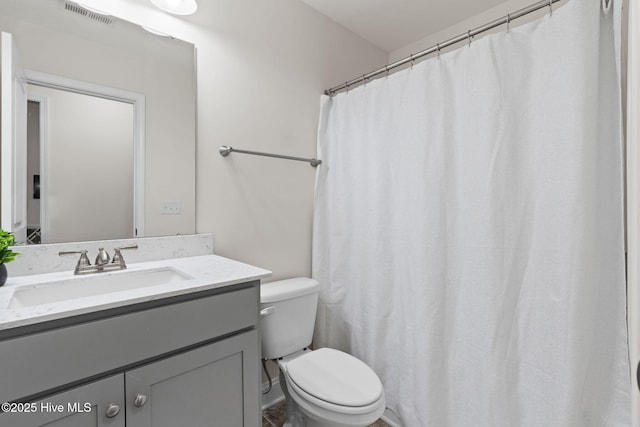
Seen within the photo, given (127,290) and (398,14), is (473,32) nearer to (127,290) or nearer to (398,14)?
(398,14)

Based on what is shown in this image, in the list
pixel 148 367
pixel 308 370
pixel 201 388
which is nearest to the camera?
pixel 148 367

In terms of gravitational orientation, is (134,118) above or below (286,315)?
above

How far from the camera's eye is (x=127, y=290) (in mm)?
1057

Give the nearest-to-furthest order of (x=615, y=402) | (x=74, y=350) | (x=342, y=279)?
1. (x=74, y=350)
2. (x=615, y=402)
3. (x=342, y=279)

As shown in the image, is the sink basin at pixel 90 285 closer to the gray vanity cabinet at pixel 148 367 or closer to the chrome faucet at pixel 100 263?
the chrome faucet at pixel 100 263

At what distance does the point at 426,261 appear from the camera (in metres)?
1.44

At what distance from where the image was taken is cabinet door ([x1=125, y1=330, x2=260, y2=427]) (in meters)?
0.86

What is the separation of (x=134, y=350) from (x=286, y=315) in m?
0.80

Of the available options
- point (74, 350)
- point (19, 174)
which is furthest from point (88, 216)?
point (74, 350)

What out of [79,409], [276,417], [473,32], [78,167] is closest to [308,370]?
[276,417]

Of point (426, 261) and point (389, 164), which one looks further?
point (389, 164)

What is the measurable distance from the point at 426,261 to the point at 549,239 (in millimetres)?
489

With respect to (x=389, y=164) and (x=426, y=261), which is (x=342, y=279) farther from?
(x=389, y=164)

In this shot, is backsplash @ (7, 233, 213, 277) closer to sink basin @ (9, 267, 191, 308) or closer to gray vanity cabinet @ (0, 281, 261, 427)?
sink basin @ (9, 267, 191, 308)
